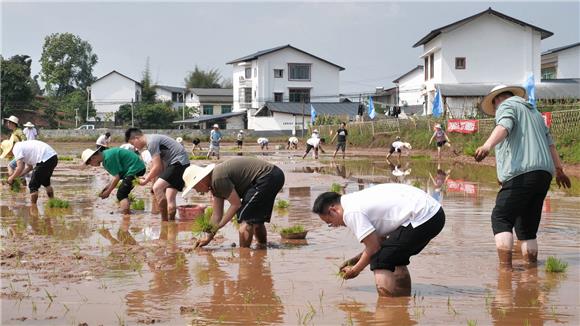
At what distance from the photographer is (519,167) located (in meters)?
6.90

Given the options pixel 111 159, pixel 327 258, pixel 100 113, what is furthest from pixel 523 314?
pixel 100 113

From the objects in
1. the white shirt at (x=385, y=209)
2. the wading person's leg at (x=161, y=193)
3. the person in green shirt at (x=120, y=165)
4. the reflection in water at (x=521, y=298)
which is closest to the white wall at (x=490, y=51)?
the person in green shirt at (x=120, y=165)

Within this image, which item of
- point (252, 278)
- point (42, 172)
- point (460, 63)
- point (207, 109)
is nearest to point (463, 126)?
point (460, 63)

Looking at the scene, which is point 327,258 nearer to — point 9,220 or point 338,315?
point 338,315

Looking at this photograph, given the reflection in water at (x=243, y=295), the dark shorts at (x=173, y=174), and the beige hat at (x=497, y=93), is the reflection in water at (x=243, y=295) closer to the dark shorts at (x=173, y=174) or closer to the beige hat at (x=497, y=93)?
the beige hat at (x=497, y=93)

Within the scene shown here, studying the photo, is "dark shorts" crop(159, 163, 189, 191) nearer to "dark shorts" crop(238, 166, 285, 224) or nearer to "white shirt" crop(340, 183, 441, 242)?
"dark shorts" crop(238, 166, 285, 224)

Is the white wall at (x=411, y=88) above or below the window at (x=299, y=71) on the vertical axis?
below

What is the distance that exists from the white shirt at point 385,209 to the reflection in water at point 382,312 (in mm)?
554

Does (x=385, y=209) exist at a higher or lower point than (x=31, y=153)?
lower

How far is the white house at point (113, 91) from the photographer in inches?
3479

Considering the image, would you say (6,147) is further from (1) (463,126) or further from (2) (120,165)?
(1) (463,126)

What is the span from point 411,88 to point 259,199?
7148cm

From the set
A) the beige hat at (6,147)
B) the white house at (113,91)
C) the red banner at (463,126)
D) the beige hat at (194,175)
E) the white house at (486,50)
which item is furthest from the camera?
the white house at (113,91)

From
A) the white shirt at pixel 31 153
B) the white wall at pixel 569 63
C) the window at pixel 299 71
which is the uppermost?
the window at pixel 299 71
